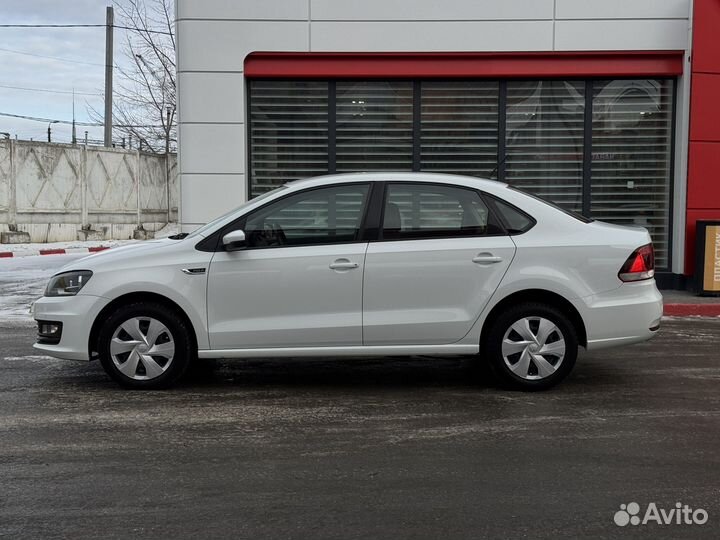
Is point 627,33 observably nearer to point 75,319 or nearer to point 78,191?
point 75,319

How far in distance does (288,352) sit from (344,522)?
245 cm

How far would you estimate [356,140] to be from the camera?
494 inches

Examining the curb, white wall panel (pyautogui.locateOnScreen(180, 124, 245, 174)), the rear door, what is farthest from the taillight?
the curb

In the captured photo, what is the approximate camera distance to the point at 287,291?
5852 mm

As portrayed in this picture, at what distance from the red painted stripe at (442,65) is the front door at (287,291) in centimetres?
671

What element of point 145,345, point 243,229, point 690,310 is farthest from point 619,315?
point 690,310

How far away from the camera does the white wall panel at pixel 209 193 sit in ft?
39.4

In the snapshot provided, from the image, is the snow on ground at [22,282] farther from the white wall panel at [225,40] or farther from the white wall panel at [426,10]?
the white wall panel at [426,10]

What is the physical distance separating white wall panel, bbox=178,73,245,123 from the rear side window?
688cm

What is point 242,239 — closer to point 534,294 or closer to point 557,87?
point 534,294

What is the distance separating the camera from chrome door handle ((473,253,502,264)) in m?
5.88

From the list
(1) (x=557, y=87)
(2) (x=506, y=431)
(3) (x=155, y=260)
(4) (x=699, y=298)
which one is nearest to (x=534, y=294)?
(2) (x=506, y=431)

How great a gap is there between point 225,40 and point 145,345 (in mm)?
7258

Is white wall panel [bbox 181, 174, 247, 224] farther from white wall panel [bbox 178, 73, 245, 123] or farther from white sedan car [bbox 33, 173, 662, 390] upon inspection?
white sedan car [bbox 33, 173, 662, 390]
